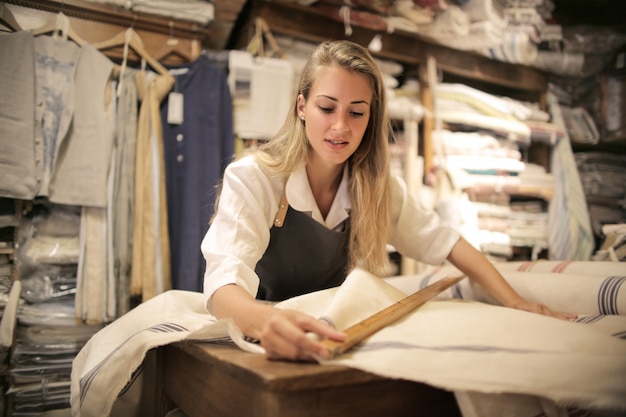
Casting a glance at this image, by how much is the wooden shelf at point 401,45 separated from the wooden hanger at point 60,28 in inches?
32.0

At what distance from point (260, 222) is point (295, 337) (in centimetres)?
45

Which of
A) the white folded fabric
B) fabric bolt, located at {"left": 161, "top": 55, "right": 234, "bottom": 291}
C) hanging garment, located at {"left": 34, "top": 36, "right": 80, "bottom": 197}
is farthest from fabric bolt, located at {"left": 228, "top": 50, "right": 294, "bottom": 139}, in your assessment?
the white folded fabric

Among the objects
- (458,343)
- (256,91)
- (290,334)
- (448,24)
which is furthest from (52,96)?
(448,24)

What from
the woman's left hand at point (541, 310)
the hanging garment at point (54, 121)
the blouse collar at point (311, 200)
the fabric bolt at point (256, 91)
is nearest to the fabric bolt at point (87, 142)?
the hanging garment at point (54, 121)

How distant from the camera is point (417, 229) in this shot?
1271 mm

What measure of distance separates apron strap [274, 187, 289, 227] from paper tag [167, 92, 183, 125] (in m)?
1.06

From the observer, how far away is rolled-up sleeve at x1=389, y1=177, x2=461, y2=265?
1244 mm

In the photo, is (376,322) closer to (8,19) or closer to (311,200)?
(311,200)

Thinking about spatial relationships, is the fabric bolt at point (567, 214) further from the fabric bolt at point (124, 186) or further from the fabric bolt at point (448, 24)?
the fabric bolt at point (124, 186)

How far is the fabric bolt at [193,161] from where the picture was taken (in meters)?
1.86

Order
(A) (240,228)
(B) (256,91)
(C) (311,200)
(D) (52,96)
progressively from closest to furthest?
(A) (240,228) → (C) (311,200) → (D) (52,96) → (B) (256,91)

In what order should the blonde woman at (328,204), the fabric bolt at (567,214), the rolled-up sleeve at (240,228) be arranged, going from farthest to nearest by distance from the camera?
the fabric bolt at (567,214) < the blonde woman at (328,204) < the rolled-up sleeve at (240,228)

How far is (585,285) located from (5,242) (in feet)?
6.47

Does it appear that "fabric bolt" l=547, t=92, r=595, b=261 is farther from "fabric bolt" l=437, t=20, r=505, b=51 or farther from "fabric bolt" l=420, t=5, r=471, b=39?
"fabric bolt" l=420, t=5, r=471, b=39
